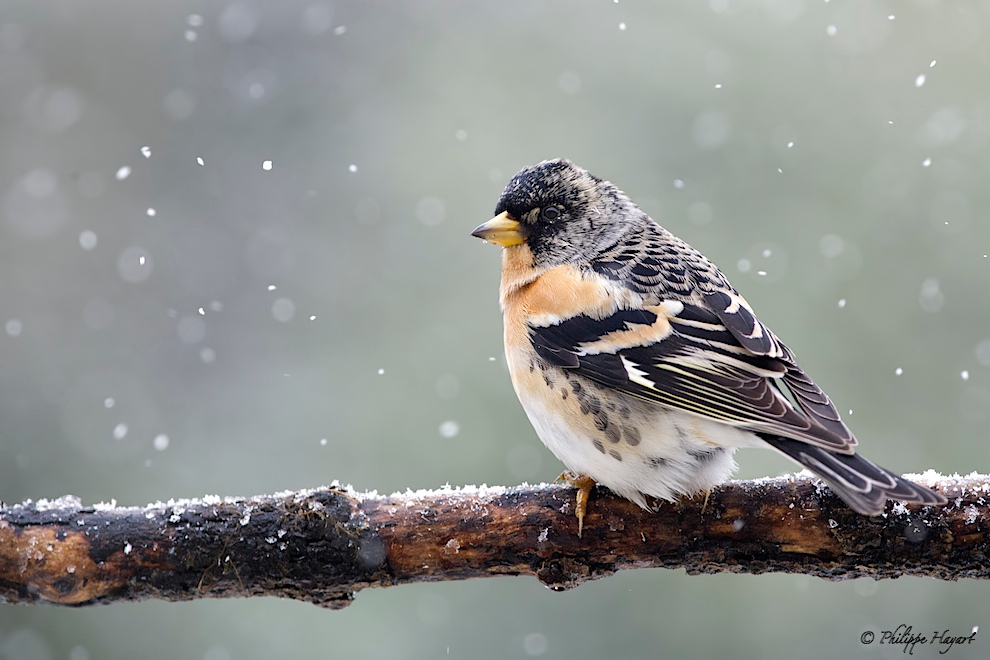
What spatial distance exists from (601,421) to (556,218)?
116cm

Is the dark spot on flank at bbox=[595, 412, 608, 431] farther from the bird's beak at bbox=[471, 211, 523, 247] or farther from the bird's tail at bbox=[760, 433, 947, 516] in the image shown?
the bird's beak at bbox=[471, 211, 523, 247]

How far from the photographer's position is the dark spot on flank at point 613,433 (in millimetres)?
3154

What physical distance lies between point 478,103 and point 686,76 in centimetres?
156

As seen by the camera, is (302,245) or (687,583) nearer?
(687,583)

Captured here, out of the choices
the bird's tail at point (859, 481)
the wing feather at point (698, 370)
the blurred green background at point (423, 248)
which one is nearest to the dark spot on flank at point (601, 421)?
the wing feather at point (698, 370)

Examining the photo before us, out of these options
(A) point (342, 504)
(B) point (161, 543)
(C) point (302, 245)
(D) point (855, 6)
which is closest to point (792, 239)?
(D) point (855, 6)

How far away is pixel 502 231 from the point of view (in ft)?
13.0

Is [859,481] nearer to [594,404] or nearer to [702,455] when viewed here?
[702,455]

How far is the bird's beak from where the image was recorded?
3945mm

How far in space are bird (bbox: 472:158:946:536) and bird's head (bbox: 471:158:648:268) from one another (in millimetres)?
52

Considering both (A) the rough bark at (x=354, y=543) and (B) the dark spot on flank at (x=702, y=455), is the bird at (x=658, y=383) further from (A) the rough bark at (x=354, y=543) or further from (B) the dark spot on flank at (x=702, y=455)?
(A) the rough bark at (x=354, y=543)

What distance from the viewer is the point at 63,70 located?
26.3ft

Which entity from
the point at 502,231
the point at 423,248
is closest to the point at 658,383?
the point at 502,231

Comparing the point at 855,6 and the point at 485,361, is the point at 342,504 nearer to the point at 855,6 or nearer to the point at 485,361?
the point at 485,361
